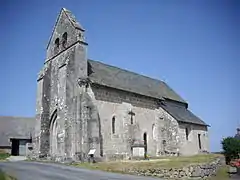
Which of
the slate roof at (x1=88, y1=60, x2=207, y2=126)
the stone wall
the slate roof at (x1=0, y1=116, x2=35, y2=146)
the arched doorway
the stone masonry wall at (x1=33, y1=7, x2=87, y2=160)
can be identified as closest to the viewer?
the stone masonry wall at (x1=33, y1=7, x2=87, y2=160)

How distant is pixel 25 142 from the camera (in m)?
53.7

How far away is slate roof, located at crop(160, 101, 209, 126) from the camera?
37728 mm

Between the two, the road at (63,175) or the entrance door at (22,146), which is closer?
the road at (63,175)

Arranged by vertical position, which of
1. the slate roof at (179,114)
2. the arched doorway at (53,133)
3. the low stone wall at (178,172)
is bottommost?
the low stone wall at (178,172)

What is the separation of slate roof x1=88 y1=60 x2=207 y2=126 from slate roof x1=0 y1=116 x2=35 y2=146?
24597 mm

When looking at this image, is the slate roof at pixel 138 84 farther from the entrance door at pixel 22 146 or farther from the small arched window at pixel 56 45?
the entrance door at pixel 22 146

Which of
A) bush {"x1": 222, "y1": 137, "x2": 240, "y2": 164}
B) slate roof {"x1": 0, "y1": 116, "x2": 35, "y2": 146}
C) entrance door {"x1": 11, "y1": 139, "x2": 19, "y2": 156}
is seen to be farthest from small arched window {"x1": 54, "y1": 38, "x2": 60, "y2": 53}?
entrance door {"x1": 11, "y1": 139, "x2": 19, "y2": 156}

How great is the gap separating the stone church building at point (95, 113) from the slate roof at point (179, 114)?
17 cm

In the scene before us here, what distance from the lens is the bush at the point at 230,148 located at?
1091 inches

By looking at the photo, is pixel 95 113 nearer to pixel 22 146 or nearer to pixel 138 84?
pixel 138 84

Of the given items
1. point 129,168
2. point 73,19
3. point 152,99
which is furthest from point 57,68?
point 129,168

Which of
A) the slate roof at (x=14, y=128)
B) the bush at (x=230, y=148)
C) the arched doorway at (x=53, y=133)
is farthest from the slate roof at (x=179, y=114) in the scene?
the slate roof at (x=14, y=128)

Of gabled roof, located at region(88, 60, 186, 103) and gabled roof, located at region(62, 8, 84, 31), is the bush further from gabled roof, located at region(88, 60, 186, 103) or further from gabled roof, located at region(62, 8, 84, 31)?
gabled roof, located at region(62, 8, 84, 31)

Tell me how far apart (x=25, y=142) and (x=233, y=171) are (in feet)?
137
